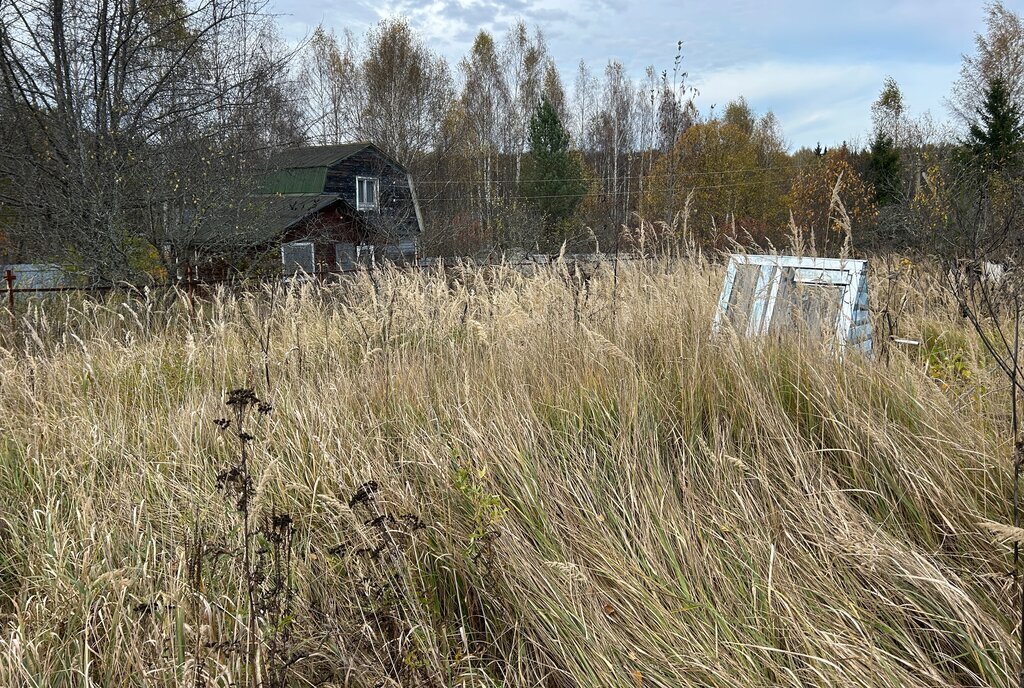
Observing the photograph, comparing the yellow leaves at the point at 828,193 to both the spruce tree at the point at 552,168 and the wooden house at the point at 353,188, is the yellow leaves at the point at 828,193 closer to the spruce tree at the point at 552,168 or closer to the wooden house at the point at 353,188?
the spruce tree at the point at 552,168

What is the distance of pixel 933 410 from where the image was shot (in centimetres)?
273

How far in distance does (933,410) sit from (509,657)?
1.87 meters

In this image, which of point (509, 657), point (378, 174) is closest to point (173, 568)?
point (509, 657)

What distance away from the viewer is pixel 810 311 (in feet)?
11.8

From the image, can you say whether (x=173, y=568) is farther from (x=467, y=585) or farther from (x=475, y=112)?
(x=475, y=112)

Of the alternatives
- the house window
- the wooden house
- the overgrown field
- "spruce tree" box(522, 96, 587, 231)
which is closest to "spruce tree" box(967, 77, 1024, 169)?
"spruce tree" box(522, 96, 587, 231)

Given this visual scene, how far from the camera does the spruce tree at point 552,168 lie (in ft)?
112

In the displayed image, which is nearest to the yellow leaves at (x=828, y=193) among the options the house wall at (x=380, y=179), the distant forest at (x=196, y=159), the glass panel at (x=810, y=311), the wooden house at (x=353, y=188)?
the distant forest at (x=196, y=159)

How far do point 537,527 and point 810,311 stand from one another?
1982mm

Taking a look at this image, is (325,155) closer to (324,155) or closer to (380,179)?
(324,155)

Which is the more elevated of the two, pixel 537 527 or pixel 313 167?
pixel 313 167

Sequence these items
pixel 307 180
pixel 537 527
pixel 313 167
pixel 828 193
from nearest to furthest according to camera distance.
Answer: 1. pixel 537 527
2. pixel 828 193
3. pixel 313 167
4. pixel 307 180

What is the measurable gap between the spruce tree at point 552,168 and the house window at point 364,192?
813 centimetres

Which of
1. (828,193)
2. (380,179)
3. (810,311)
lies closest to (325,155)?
(380,179)
